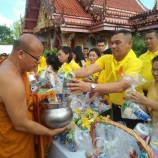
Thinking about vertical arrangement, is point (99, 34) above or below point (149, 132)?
above

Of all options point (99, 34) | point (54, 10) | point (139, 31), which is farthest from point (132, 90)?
point (54, 10)

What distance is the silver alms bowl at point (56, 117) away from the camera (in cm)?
144

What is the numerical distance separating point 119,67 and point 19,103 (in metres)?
1.07

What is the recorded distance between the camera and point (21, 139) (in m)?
1.51

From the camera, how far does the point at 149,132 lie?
1261 mm

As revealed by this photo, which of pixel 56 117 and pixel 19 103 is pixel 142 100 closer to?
pixel 56 117

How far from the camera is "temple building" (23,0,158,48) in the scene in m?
8.53

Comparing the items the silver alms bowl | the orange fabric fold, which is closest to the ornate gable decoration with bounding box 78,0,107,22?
the orange fabric fold

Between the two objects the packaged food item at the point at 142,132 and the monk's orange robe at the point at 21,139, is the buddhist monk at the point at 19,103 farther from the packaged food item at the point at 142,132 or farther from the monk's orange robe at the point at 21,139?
the packaged food item at the point at 142,132

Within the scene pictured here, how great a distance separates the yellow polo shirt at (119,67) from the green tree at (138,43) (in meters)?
4.61

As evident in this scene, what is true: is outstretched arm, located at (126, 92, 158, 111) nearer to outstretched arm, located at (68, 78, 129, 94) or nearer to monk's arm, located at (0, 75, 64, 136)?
outstretched arm, located at (68, 78, 129, 94)

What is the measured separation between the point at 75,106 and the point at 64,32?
796 cm

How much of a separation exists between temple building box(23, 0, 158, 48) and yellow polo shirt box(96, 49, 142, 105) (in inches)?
242

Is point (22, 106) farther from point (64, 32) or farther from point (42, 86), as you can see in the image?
point (64, 32)
